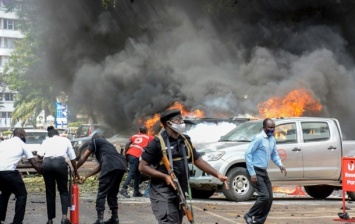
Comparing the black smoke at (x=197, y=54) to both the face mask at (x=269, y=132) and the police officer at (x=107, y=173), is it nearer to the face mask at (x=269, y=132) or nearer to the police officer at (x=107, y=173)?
the police officer at (x=107, y=173)

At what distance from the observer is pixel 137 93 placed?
95.7 ft

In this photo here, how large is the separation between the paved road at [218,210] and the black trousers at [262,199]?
109cm

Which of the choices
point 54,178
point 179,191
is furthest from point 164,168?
point 54,178

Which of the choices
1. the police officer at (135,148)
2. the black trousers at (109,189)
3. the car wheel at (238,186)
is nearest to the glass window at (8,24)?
the police officer at (135,148)

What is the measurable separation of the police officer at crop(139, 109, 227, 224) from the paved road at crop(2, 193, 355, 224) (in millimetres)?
4183

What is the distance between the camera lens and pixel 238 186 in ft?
44.0

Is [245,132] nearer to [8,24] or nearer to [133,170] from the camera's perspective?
[133,170]

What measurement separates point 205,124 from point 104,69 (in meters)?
14.0

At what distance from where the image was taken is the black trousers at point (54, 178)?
10243 mm

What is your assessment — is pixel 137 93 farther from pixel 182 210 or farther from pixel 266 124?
pixel 182 210

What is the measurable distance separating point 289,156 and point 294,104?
367 inches

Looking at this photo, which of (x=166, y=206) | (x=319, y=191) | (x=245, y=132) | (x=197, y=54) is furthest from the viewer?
(x=197, y=54)

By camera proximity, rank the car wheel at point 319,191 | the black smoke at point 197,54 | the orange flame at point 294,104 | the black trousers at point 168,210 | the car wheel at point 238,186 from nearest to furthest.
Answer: the black trousers at point 168,210, the car wheel at point 238,186, the car wheel at point 319,191, the orange flame at point 294,104, the black smoke at point 197,54

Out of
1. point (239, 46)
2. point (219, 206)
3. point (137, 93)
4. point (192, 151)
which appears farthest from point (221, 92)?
point (192, 151)
